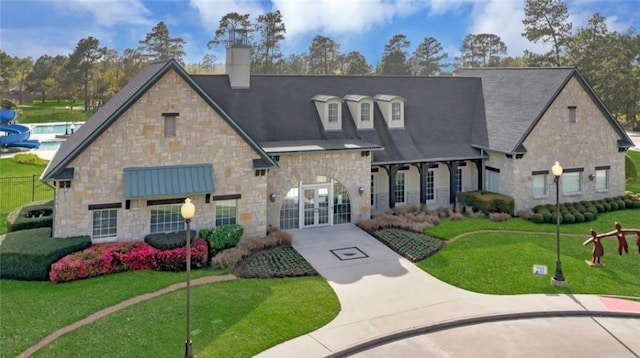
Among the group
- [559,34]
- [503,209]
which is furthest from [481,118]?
[559,34]

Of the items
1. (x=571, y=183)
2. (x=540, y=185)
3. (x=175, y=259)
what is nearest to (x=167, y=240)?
(x=175, y=259)

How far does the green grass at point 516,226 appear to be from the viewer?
22.2 m

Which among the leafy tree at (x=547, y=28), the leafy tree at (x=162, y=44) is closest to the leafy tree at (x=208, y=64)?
the leafy tree at (x=162, y=44)

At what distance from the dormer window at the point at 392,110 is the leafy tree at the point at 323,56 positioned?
60.9m

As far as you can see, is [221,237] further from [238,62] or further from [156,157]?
[238,62]

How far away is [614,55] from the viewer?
63.6m

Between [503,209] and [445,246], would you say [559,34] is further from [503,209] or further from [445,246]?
[445,246]

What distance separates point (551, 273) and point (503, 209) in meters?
8.21

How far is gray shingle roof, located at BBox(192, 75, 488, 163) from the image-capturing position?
2477cm

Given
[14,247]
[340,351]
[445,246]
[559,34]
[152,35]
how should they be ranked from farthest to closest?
[152,35], [559,34], [445,246], [14,247], [340,351]

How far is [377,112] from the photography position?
27328 millimetres

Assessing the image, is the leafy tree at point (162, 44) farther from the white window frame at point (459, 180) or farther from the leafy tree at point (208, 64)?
the white window frame at point (459, 180)

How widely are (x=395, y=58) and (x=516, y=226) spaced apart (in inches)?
2492

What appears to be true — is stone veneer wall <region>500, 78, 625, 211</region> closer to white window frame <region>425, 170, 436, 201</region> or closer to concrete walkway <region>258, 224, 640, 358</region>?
white window frame <region>425, 170, 436, 201</region>
